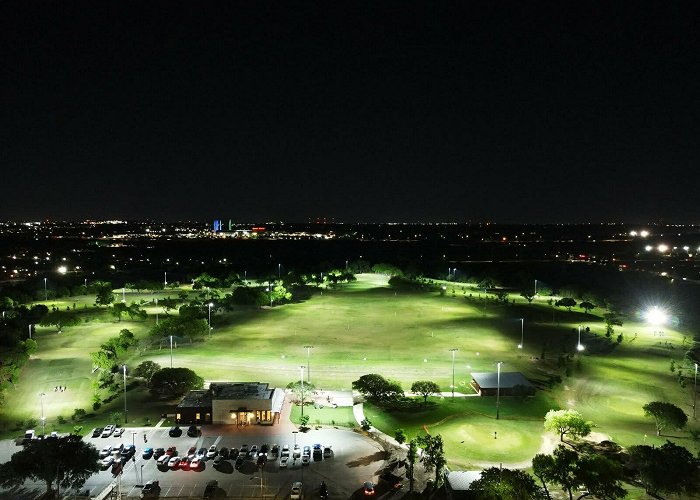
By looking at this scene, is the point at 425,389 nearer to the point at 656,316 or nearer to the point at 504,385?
the point at 504,385

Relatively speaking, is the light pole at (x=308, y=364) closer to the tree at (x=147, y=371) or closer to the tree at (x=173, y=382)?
the tree at (x=173, y=382)

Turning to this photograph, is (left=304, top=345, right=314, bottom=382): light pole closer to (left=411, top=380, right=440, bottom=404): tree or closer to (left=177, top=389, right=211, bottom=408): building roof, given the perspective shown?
(left=411, top=380, right=440, bottom=404): tree

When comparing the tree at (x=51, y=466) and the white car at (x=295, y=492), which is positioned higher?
the tree at (x=51, y=466)

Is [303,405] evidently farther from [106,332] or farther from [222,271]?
[222,271]

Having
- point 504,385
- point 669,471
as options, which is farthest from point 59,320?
point 669,471

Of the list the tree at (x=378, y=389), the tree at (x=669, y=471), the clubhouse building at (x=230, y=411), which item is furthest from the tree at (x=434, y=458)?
the clubhouse building at (x=230, y=411)

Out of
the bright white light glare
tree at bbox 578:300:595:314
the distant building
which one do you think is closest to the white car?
the distant building

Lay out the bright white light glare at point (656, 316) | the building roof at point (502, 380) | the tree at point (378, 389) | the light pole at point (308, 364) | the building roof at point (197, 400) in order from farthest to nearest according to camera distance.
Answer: the bright white light glare at point (656, 316)
the light pole at point (308, 364)
the building roof at point (502, 380)
the tree at point (378, 389)
the building roof at point (197, 400)
